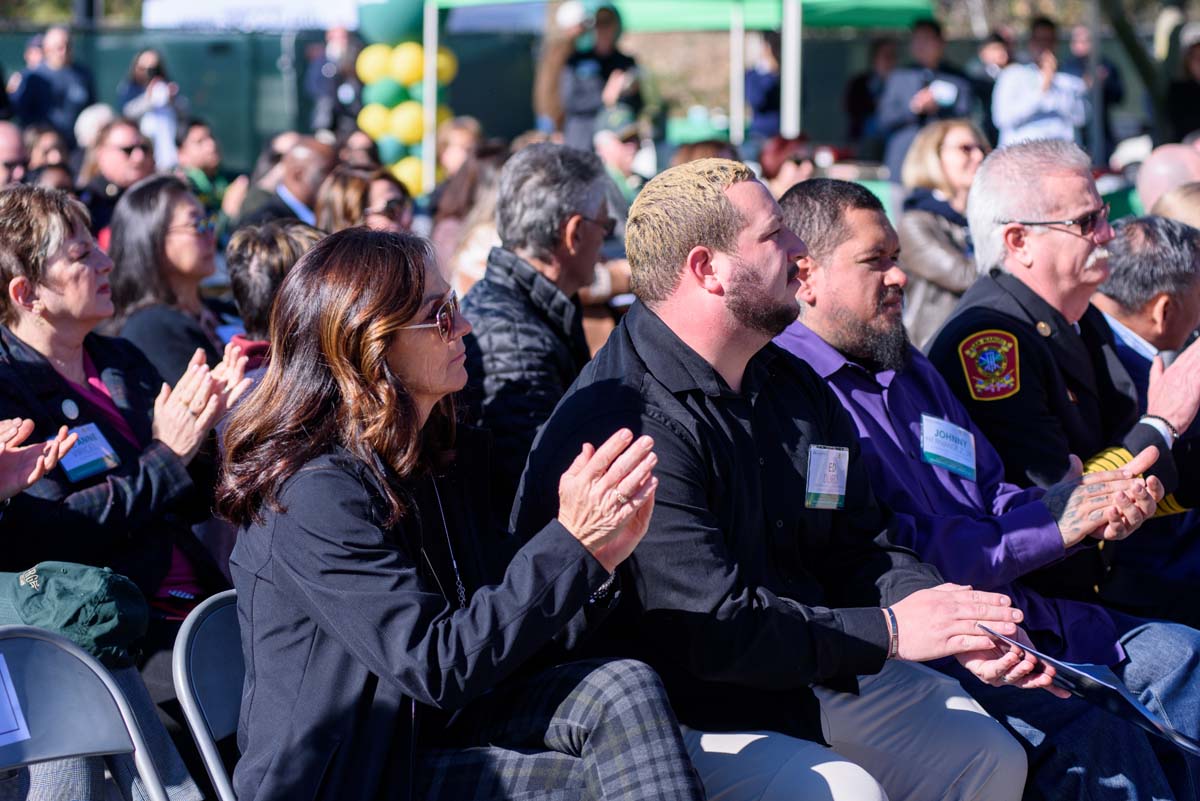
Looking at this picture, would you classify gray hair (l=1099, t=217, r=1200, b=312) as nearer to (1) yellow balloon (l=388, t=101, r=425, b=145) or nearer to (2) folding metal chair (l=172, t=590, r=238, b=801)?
(2) folding metal chair (l=172, t=590, r=238, b=801)

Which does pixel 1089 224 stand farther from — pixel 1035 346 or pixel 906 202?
pixel 906 202

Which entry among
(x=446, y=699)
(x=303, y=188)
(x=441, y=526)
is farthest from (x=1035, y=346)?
(x=303, y=188)

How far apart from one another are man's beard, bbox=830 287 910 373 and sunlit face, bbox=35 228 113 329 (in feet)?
6.51

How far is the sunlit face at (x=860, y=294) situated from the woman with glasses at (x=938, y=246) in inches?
106

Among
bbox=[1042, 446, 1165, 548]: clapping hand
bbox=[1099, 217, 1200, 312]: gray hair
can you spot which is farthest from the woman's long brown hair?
bbox=[1099, 217, 1200, 312]: gray hair

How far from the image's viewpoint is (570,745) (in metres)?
2.48

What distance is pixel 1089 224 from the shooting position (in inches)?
165

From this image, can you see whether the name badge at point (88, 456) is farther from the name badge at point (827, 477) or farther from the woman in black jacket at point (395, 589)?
the name badge at point (827, 477)

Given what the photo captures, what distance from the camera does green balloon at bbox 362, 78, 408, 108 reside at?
1333 cm

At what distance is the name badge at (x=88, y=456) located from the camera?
3.46 m

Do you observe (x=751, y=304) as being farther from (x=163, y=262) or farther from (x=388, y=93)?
(x=388, y=93)

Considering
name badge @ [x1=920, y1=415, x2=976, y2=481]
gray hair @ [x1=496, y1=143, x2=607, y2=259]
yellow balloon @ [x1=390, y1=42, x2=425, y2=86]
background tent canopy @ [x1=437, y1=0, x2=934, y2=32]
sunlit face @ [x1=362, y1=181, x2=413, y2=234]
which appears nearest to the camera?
name badge @ [x1=920, y1=415, x2=976, y2=481]

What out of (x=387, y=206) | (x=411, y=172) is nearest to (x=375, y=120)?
(x=411, y=172)

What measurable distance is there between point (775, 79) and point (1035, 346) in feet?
32.5
